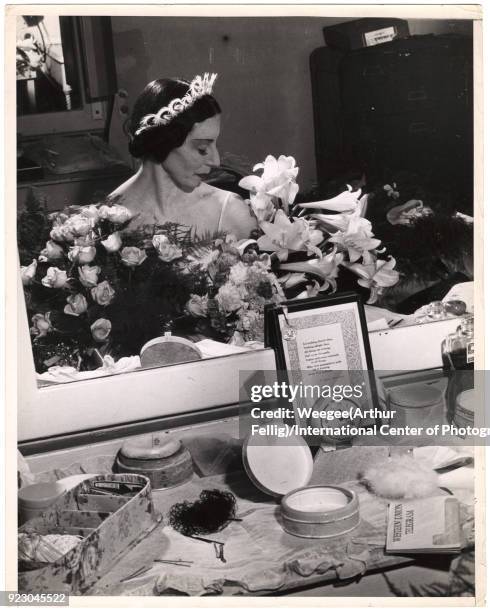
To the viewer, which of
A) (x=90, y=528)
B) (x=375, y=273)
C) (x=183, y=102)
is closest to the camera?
(x=90, y=528)

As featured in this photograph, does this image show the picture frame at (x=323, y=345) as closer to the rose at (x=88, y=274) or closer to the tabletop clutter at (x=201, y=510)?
the tabletop clutter at (x=201, y=510)

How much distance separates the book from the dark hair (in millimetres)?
689

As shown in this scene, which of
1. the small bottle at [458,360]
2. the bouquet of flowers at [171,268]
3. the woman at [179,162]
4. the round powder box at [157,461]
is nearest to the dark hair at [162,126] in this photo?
the woman at [179,162]

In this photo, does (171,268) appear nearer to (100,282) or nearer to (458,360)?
(100,282)

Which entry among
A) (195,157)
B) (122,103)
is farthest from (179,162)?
(122,103)

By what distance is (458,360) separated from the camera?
1.42 metres

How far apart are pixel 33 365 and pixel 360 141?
0.67 meters

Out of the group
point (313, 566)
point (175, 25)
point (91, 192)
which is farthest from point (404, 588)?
point (175, 25)

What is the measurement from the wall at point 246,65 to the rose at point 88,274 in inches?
7.8

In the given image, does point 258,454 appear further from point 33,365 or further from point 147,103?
point 147,103

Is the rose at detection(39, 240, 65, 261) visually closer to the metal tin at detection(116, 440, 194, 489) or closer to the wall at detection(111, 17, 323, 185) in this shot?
the wall at detection(111, 17, 323, 185)

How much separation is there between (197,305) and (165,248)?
11 centimetres

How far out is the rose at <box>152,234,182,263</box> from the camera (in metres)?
1.32

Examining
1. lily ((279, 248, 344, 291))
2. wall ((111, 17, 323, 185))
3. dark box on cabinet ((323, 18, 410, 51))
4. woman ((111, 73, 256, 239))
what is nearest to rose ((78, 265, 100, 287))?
woman ((111, 73, 256, 239))
